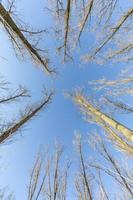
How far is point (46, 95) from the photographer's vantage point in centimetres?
1105

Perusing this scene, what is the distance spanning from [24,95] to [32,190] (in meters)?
3.26

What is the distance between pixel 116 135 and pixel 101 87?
1.26m

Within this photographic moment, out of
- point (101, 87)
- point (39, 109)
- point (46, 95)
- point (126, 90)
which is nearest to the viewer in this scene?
point (126, 90)

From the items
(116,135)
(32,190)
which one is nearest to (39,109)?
(32,190)

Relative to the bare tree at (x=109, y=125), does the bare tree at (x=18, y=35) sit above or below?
above

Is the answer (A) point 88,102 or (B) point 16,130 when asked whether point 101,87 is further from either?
(B) point 16,130

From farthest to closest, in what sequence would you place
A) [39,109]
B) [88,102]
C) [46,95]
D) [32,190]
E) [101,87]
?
[46,95] < [39,109] < [88,102] < [32,190] < [101,87]

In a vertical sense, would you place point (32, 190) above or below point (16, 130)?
below

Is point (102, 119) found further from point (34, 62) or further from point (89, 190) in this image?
point (89, 190)

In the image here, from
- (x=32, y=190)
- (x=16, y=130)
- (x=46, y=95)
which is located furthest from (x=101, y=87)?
(x=46, y=95)

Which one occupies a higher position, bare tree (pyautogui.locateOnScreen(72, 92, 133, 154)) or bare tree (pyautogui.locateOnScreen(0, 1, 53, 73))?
bare tree (pyautogui.locateOnScreen(0, 1, 53, 73))

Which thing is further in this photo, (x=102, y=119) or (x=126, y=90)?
(x=102, y=119)

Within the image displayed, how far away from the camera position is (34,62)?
6555 mm

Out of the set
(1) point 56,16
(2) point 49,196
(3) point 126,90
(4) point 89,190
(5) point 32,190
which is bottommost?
(4) point 89,190
